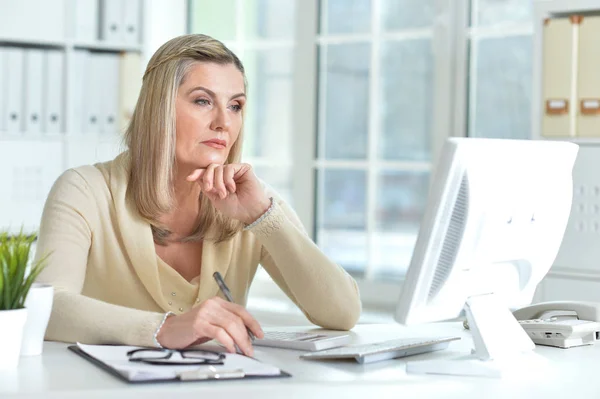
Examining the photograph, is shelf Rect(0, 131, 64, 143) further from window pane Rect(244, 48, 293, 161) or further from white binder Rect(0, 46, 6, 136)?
window pane Rect(244, 48, 293, 161)

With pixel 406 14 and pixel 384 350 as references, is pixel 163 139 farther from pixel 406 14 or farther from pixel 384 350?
pixel 406 14

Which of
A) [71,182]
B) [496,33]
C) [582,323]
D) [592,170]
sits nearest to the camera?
[582,323]

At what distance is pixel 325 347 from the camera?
5.87 feet

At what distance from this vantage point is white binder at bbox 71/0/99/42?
3.92 metres

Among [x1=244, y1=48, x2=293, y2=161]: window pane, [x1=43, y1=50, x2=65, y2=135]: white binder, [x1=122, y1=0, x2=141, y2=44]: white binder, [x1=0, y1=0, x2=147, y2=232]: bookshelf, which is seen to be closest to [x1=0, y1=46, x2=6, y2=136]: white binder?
[x1=0, y1=0, x2=147, y2=232]: bookshelf

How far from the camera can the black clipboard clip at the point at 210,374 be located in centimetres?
141

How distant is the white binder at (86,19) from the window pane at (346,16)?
0.96 m

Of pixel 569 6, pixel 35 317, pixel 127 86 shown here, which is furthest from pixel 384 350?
pixel 127 86

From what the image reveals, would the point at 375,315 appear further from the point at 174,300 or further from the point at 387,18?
the point at 174,300

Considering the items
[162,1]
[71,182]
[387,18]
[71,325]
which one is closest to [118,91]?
[162,1]

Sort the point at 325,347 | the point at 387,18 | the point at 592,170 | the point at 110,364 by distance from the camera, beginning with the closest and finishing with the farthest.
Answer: the point at 110,364
the point at 325,347
the point at 592,170
the point at 387,18

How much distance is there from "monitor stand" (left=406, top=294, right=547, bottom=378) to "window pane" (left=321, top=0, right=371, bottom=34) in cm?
239

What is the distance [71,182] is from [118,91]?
186 centimetres

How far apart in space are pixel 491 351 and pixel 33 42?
9.00 feet
